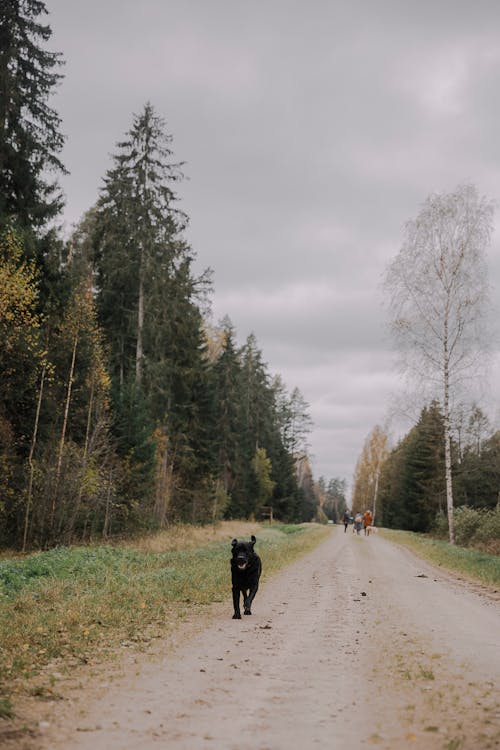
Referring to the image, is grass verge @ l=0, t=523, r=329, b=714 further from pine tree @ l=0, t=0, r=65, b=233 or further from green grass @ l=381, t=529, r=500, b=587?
pine tree @ l=0, t=0, r=65, b=233

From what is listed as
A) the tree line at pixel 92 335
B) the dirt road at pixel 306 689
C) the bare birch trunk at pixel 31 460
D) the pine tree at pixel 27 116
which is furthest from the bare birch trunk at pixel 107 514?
the dirt road at pixel 306 689

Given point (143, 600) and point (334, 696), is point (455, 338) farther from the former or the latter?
point (334, 696)

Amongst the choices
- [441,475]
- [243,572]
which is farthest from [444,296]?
[441,475]

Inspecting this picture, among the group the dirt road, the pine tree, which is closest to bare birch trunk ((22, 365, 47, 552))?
the pine tree

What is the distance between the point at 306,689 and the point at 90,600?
532 centimetres

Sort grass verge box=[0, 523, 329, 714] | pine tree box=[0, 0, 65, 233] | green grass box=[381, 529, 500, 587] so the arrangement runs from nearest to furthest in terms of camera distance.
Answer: grass verge box=[0, 523, 329, 714] < green grass box=[381, 529, 500, 587] < pine tree box=[0, 0, 65, 233]

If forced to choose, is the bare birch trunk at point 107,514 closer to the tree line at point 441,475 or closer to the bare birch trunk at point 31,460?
the bare birch trunk at point 31,460

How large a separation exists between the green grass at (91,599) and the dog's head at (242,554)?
125 centimetres

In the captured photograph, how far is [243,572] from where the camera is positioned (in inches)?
348

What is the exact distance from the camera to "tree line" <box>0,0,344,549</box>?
17.8 metres

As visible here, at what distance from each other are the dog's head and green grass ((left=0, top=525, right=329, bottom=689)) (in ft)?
4.09

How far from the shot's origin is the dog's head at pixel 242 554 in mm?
8541

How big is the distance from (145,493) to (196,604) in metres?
16.4

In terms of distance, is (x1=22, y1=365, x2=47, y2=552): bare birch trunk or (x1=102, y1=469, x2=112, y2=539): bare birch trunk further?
(x1=102, y1=469, x2=112, y2=539): bare birch trunk
